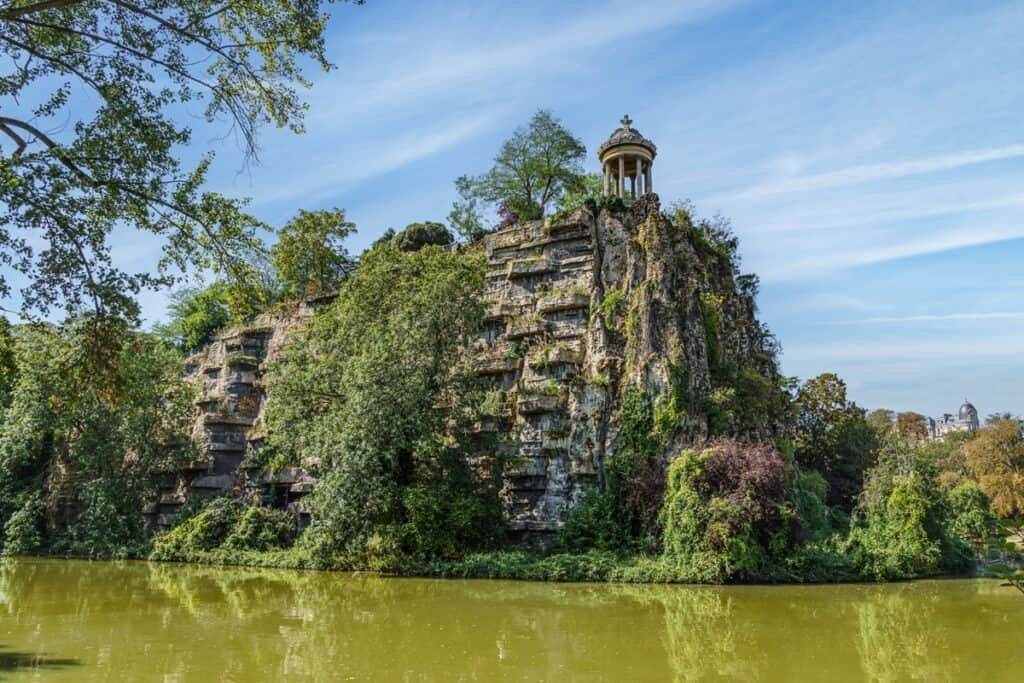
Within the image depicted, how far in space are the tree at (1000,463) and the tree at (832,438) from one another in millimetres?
3729

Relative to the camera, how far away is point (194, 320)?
3638 cm

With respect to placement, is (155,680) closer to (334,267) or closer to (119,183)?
(119,183)

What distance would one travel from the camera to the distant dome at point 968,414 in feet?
273

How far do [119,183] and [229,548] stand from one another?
50.9 ft

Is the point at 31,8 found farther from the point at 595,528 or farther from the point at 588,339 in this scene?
the point at 588,339

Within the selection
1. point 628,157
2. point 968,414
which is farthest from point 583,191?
point 968,414

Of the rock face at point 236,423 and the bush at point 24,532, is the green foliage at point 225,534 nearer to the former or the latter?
the rock face at point 236,423

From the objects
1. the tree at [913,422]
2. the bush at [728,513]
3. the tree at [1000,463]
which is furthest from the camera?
the tree at [913,422]

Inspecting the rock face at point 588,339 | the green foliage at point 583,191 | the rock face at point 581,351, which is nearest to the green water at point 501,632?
the rock face at point 588,339

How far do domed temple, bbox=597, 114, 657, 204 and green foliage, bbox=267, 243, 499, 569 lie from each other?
6479 mm

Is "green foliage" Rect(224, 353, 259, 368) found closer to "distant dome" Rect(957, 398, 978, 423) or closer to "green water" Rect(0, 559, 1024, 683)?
"green water" Rect(0, 559, 1024, 683)

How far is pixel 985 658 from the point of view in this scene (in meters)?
9.09

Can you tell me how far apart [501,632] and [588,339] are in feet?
37.9

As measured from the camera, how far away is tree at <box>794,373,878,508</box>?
98.4 feet
